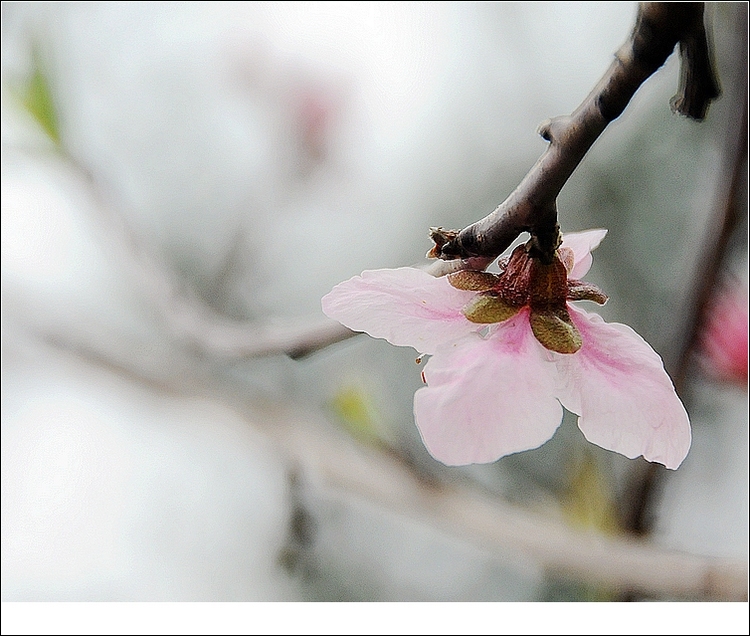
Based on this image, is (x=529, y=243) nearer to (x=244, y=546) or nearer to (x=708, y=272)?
(x=708, y=272)

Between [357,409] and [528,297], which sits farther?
[357,409]

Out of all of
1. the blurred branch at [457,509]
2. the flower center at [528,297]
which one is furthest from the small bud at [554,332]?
the blurred branch at [457,509]

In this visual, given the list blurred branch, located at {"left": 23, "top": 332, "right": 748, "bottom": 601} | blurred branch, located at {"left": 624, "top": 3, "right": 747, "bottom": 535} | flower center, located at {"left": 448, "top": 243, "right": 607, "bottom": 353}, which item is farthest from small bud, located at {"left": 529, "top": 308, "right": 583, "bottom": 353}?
blurred branch, located at {"left": 23, "top": 332, "right": 748, "bottom": 601}

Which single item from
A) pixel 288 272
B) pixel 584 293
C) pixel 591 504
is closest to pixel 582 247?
pixel 584 293

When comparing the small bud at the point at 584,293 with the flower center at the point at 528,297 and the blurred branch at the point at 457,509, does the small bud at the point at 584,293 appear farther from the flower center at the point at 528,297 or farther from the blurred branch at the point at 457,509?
the blurred branch at the point at 457,509

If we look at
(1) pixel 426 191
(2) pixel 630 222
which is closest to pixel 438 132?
(1) pixel 426 191

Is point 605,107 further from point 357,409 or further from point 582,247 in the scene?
point 357,409
